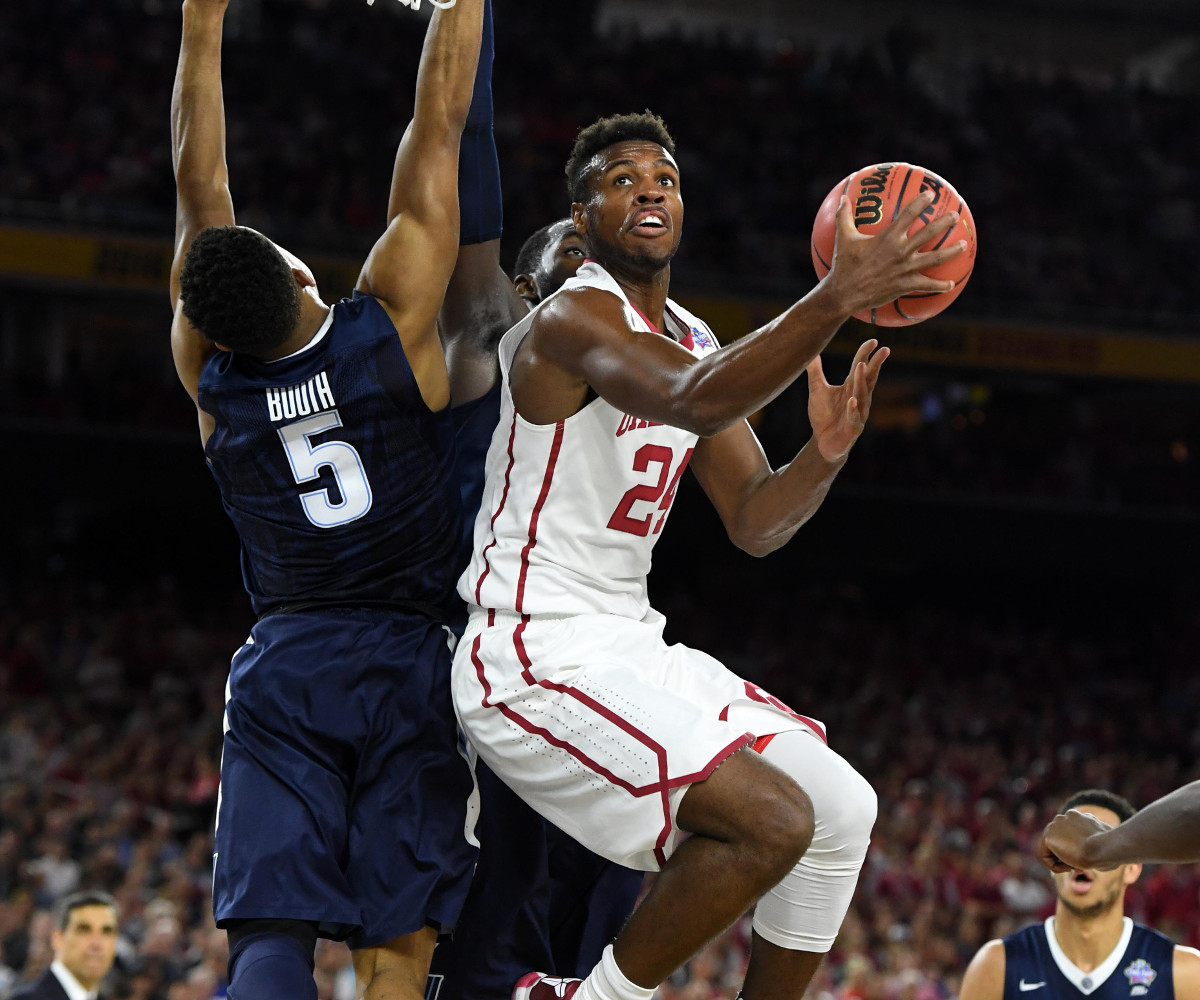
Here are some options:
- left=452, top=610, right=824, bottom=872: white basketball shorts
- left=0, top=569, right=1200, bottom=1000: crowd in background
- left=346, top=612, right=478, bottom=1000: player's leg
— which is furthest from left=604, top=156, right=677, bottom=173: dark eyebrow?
left=0, top=569, right=1200, bottom=1000: crowd in background

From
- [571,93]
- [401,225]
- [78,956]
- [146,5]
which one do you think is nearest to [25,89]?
[146,5]

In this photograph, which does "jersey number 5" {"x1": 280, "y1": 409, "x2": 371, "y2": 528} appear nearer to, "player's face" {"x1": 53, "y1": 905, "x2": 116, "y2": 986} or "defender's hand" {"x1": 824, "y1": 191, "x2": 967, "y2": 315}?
"defender's hand" {"x1": 824, "y1": 191, "x2": 967, "y2": 315}

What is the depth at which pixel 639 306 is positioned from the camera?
3.53 meters

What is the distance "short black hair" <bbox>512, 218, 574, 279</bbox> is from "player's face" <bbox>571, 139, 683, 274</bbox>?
0.67m

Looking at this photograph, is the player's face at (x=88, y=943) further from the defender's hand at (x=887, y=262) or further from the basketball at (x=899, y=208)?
the defender's hand at (x=887, y=262)

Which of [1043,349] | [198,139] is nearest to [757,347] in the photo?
[198,139]

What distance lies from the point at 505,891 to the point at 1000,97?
21201 mm

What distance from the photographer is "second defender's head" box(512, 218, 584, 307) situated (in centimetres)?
414

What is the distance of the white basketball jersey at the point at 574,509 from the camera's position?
3348 mm

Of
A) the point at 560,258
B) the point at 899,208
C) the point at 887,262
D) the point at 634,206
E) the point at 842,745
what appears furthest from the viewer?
the point at 842,745

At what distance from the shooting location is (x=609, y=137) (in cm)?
357

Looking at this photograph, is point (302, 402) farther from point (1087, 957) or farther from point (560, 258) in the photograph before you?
point (1087, 957)

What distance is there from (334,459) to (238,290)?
434mm

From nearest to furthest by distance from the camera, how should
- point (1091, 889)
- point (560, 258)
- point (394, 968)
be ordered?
point (394, 968), point (560, 258), point (1091, 889)
